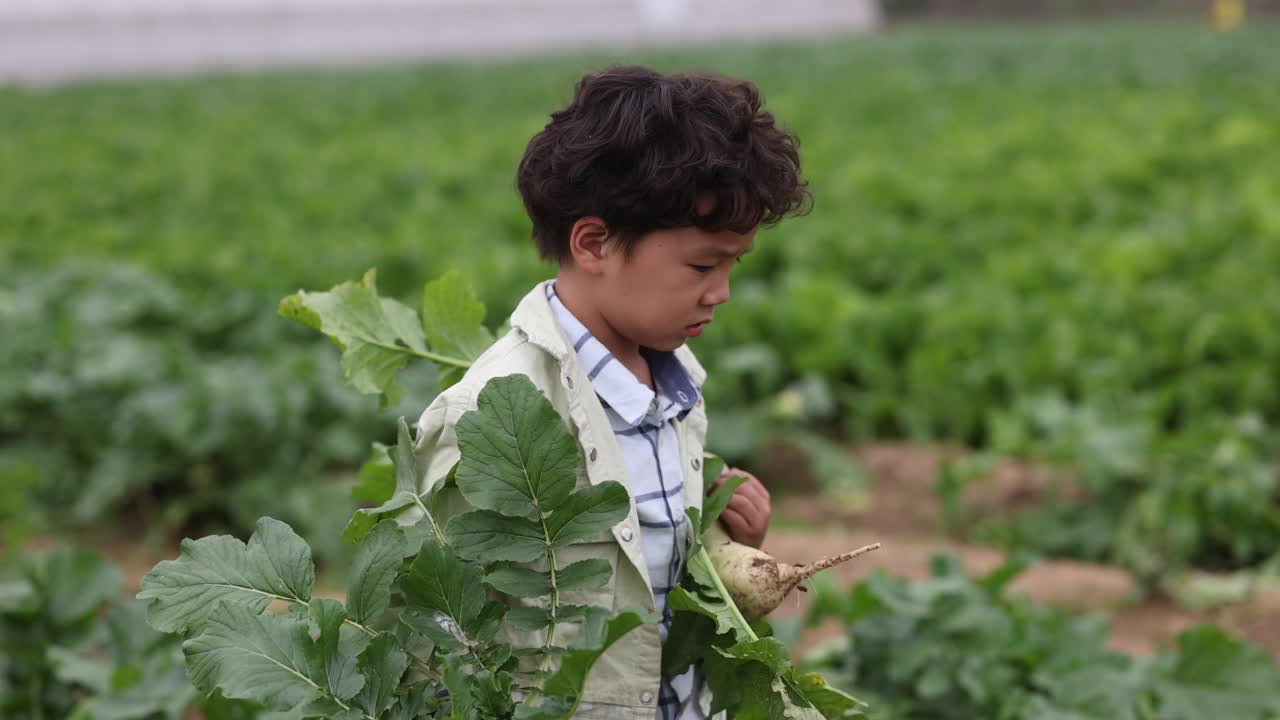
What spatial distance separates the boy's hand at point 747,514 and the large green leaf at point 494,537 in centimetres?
38

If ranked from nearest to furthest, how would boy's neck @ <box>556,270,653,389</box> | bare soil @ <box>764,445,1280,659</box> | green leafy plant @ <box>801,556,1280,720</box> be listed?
boy's neck @ <box>556,270,653,389</box>, green leafy plant @ <box>801,556,1280,720</box>, bare soil @ <box>764,445,1280,659</box>

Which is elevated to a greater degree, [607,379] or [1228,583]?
A: [607,379]

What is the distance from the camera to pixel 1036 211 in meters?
8.80

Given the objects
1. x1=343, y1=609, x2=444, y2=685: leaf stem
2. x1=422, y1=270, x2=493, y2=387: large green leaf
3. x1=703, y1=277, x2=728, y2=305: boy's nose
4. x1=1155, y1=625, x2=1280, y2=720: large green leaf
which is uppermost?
x1=703, y1=277, x2=728, y2=305: boy's nose

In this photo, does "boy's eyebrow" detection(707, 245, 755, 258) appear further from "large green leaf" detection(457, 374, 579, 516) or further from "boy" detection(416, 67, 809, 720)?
"large green leaf" detection(457, 374, 579, 516)

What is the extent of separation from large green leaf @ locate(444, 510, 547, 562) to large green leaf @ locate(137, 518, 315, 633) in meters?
0.17

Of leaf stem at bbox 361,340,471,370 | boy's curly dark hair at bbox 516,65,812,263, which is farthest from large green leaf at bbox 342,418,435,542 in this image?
boy's curly dark hair at bbox 516,65,812,263

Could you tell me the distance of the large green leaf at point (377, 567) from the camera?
65.4 inches

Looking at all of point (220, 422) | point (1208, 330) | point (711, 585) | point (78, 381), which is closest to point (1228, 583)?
point (1208, 330)

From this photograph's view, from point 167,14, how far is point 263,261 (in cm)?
3796

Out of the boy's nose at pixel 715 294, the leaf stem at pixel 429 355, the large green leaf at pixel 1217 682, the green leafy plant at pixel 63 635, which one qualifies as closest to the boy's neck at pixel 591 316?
the boy's nose at pixel 715 294

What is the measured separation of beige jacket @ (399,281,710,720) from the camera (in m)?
1.75

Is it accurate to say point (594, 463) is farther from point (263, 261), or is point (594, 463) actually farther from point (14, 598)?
point (263, 261)

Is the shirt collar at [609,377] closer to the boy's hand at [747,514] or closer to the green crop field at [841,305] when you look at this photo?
the boy's hand at [747,514]
